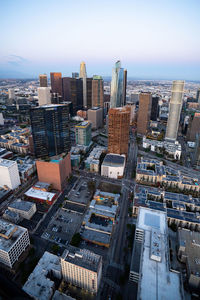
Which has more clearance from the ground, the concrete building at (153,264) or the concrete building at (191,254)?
the concrete building at (153,264)

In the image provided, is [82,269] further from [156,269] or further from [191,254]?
[191,254]

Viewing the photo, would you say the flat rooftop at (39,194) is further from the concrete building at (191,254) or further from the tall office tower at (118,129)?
the concrete building at (191,254)

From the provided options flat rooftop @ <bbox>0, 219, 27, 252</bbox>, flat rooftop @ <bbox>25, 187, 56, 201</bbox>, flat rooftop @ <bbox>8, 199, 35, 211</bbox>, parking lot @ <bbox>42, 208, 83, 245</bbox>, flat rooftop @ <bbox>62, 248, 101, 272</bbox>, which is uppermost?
flat rooftop @ <bbox>62, 248, 101, 272</bbox>

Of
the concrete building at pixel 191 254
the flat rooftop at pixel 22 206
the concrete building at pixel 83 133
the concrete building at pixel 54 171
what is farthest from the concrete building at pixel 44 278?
the concrete building at pixel 83 133

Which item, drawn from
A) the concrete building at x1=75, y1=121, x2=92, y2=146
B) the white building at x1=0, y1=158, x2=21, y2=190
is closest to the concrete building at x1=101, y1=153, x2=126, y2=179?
the concrete building at x1=75, y1=121, x2=92, y2=146

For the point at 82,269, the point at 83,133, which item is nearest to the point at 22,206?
the point at 82,269

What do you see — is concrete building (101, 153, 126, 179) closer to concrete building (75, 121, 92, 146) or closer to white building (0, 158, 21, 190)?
concrete building (75, 121, 92, 146)

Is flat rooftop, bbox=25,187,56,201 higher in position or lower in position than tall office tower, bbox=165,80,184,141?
lower
